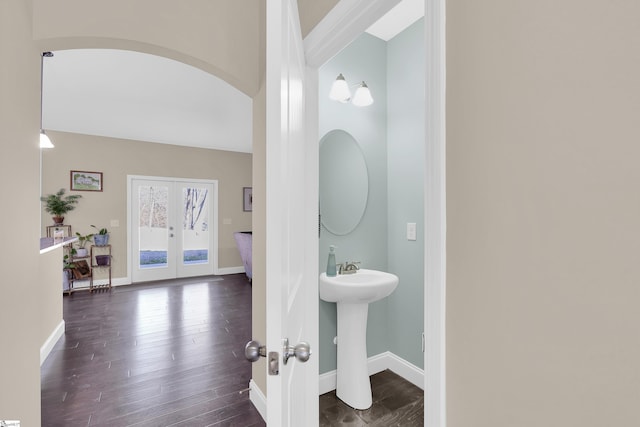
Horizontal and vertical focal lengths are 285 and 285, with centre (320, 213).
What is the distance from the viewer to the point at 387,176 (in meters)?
2.37

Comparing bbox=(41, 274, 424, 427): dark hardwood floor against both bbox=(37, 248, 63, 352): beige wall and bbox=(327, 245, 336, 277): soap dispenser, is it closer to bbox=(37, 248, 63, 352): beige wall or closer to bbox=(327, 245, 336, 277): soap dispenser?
bbox=(37, 248, 63, 352): beige wall

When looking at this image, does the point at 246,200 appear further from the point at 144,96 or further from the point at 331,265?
the point at 331,265

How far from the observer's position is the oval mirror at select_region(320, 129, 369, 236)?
2084 mm

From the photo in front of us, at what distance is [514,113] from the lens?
619 millimetres

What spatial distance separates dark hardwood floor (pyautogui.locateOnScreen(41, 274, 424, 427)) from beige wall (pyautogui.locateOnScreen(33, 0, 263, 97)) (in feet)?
5.70

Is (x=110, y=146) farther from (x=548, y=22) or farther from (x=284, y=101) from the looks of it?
(x=548, y=22)

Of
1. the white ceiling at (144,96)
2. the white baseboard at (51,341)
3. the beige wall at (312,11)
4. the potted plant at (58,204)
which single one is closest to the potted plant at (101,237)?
the potted plant at (58,204)

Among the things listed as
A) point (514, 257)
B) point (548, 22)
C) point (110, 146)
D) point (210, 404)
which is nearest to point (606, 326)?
point (514, 257)

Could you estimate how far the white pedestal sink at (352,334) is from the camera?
182cm

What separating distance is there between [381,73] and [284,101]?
72.7 inches

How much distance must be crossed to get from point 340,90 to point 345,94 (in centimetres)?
4

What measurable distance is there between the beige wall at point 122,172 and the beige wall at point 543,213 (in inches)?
249

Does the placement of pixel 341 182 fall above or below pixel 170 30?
below

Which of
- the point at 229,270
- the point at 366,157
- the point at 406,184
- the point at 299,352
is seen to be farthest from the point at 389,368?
the point at 229,270
